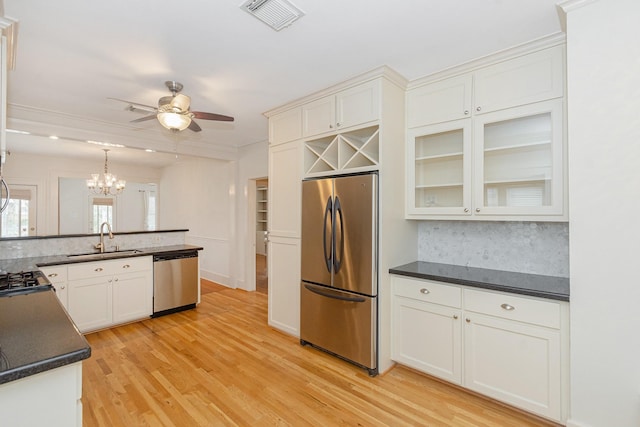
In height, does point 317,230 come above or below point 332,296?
above

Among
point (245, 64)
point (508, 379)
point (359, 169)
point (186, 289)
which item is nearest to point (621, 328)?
point (508, 379)

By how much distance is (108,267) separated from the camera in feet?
11.9

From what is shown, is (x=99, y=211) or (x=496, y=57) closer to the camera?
(x=496, y=57)

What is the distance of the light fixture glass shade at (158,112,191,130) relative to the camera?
8.72 ft

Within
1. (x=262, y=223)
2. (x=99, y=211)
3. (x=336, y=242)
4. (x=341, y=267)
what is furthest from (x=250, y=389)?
(x=99, y=211)

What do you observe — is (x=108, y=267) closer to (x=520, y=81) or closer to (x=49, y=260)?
(x=49, y=260)

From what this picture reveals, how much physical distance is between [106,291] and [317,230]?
2679 millimetres

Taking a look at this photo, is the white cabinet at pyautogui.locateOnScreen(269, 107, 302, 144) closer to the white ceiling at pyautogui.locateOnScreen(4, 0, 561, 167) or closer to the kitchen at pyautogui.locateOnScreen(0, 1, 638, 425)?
the white ceiling at pyautogui.locateOnScreen(4, 0, 561, 167)

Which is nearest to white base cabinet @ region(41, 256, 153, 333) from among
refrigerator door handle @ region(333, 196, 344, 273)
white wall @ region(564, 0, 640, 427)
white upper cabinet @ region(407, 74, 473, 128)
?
refrigerator door handle @ region(333, 196, 344, 273)

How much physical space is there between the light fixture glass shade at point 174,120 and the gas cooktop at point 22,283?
1.52 meters

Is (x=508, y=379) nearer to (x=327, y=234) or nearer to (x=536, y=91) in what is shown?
(x=327, y=234)

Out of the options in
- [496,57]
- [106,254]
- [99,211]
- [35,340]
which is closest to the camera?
[35,340]

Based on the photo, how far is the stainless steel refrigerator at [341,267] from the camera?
262 centimetres

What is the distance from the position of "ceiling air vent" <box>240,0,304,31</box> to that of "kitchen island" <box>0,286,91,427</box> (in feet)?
6.34
